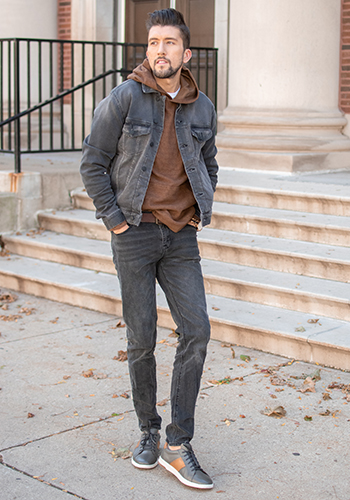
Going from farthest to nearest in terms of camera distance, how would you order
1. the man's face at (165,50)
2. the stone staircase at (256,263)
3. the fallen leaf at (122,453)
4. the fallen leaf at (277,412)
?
1. the stone staircase at (256,263)
2. the fallen leaf at (277,412)
3. the fallen leaf at (122,453)
4. the man's face at (165,50)

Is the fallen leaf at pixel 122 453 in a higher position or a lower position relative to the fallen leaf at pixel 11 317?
lower

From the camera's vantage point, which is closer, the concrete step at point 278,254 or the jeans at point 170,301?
the jeans at point 170,301

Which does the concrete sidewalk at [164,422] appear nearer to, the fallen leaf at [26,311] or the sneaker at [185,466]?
the sneaker at [185,466]

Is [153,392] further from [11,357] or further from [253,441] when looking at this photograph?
[11,357]

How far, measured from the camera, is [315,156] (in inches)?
320

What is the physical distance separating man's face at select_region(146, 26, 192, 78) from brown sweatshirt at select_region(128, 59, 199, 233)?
85 millimetres

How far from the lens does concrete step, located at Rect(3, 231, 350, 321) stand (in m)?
5.19

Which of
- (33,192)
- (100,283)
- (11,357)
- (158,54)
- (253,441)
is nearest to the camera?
(158,54)

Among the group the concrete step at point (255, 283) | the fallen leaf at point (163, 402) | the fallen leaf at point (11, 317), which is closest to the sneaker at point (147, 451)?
the fallen leaf at point (163, 402)

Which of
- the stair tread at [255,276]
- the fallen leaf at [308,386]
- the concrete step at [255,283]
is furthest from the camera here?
the stair tread at [255,276]

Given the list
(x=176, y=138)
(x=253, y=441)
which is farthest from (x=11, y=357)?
(x=176, y=138)

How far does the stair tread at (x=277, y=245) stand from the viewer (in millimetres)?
5762

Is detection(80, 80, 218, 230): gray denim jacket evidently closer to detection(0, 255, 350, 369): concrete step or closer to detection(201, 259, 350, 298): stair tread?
detection(0, 255, 350, 369): concrete step

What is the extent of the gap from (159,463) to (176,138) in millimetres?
1449
